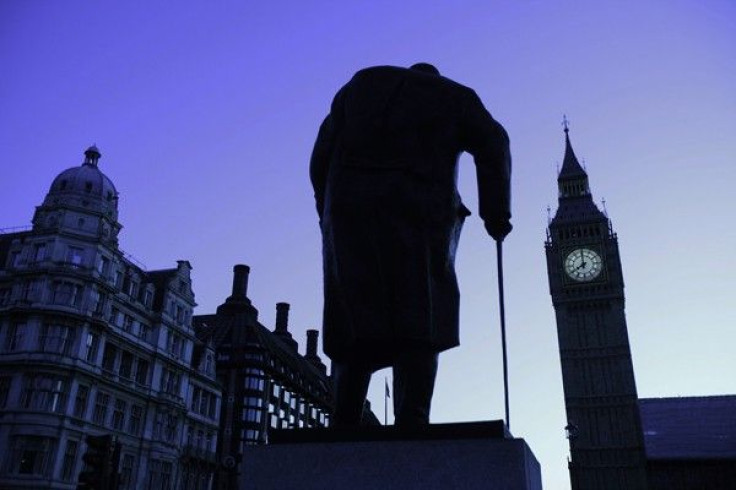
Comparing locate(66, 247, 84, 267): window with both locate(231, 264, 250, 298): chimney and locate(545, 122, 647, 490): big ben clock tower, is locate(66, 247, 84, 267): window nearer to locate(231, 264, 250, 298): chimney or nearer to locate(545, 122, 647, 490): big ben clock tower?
locate(231, 264, 250, 298): chimney

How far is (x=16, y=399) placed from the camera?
107 ft

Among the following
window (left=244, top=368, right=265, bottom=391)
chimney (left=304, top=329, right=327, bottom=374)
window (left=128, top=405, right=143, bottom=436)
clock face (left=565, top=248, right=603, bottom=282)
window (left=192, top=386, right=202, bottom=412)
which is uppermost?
clock face (left=565, top=248, right=603, bottom=282)

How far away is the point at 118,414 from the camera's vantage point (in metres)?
38.1

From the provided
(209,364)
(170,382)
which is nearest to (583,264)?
(209,364)

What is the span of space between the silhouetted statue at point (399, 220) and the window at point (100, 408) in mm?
35515

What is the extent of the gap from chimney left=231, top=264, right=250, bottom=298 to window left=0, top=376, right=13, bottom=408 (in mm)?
45488

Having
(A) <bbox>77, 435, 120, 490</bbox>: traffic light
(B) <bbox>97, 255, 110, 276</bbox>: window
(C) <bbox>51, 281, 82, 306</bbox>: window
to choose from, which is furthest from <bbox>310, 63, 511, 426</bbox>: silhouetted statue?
(B) <bbox>97, 255, 110, 276</bbox>: window

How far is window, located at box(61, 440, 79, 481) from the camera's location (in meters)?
32.8

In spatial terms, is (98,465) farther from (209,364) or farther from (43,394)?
(209,364)

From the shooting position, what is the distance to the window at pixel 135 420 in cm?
3894

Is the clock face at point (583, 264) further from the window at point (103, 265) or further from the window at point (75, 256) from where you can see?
the window at point (75, 256)

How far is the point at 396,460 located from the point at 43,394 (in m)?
34.4

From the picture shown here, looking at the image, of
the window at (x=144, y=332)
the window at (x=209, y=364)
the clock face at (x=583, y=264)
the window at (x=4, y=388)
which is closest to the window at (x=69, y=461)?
the window at (x=4, y=388)

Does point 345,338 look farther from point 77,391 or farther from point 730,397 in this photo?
point 730,397
